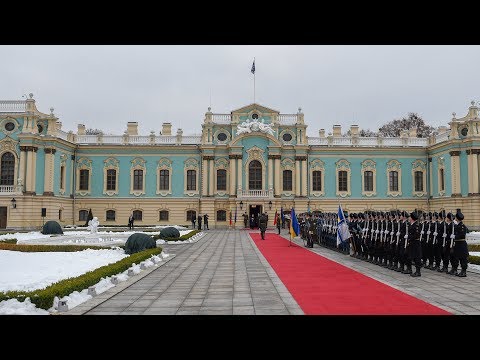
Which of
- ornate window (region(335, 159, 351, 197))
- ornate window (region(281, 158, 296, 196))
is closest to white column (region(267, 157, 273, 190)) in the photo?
ornate window (region(281, 158, 296, 196))

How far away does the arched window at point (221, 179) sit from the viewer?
41875 millimetres

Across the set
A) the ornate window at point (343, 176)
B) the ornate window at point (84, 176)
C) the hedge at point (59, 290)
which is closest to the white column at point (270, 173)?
the ornate window at point (343, 176)

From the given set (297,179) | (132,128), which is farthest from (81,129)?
(297,179)

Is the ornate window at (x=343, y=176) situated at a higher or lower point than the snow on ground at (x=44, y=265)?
higher

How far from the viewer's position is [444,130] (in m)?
43.4

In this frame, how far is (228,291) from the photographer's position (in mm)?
9719

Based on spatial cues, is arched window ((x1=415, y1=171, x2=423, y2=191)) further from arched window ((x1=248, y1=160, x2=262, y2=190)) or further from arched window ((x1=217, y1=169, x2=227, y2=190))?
arched window ((x1=217, y1=169, x2=227, y2=190))

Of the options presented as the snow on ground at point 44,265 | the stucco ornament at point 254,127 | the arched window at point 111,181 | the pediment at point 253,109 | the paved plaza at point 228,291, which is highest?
the pediment at point 253,109

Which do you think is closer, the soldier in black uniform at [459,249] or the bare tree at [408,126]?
the soldier in black uniform at [459,249]

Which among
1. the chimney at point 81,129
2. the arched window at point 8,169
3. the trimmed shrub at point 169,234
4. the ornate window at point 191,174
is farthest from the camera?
the chimney at point 81,129

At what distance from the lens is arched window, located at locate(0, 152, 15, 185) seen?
120ft

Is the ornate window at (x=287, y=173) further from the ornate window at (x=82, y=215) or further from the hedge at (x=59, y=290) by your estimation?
the hedge at (x=59, y=290)

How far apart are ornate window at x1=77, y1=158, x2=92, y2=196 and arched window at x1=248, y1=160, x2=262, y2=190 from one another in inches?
551

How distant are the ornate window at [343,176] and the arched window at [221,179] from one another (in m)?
9.98
